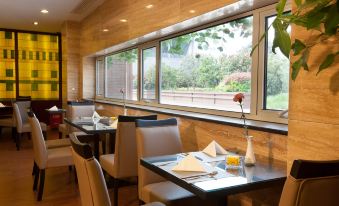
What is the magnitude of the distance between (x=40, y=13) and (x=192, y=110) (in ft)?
15.3

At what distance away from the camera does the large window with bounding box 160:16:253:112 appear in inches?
111

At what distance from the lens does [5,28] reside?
25.5ft

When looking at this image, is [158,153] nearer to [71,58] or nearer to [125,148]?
[125,148]

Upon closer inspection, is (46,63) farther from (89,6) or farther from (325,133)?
(325,133)

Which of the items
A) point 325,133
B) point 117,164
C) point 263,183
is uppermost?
point 325,133

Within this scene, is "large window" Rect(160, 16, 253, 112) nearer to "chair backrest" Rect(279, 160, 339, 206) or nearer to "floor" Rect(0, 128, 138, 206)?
"floor" Rect(0, 128, 138, 206)

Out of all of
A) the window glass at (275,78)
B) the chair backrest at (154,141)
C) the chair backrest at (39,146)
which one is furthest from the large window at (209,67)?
the chair backrest at (39,146)

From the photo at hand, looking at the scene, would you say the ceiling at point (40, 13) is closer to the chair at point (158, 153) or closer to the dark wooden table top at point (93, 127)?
the dark wooden table top at point (93, 127)

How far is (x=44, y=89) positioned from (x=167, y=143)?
669 cm

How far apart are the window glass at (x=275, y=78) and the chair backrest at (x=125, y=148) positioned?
1.17m

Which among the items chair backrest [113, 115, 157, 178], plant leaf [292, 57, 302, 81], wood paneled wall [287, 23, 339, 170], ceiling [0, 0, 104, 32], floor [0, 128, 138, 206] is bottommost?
floor [0, 128, 138, 206]

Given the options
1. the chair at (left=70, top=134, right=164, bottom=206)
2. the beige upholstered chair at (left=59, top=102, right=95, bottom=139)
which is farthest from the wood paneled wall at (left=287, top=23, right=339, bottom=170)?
the beige upholstered chair at (left=59, top=102, right=95, bottom=139)

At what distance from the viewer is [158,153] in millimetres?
2457

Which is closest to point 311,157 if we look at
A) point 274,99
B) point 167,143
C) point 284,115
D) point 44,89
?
point 284,115
